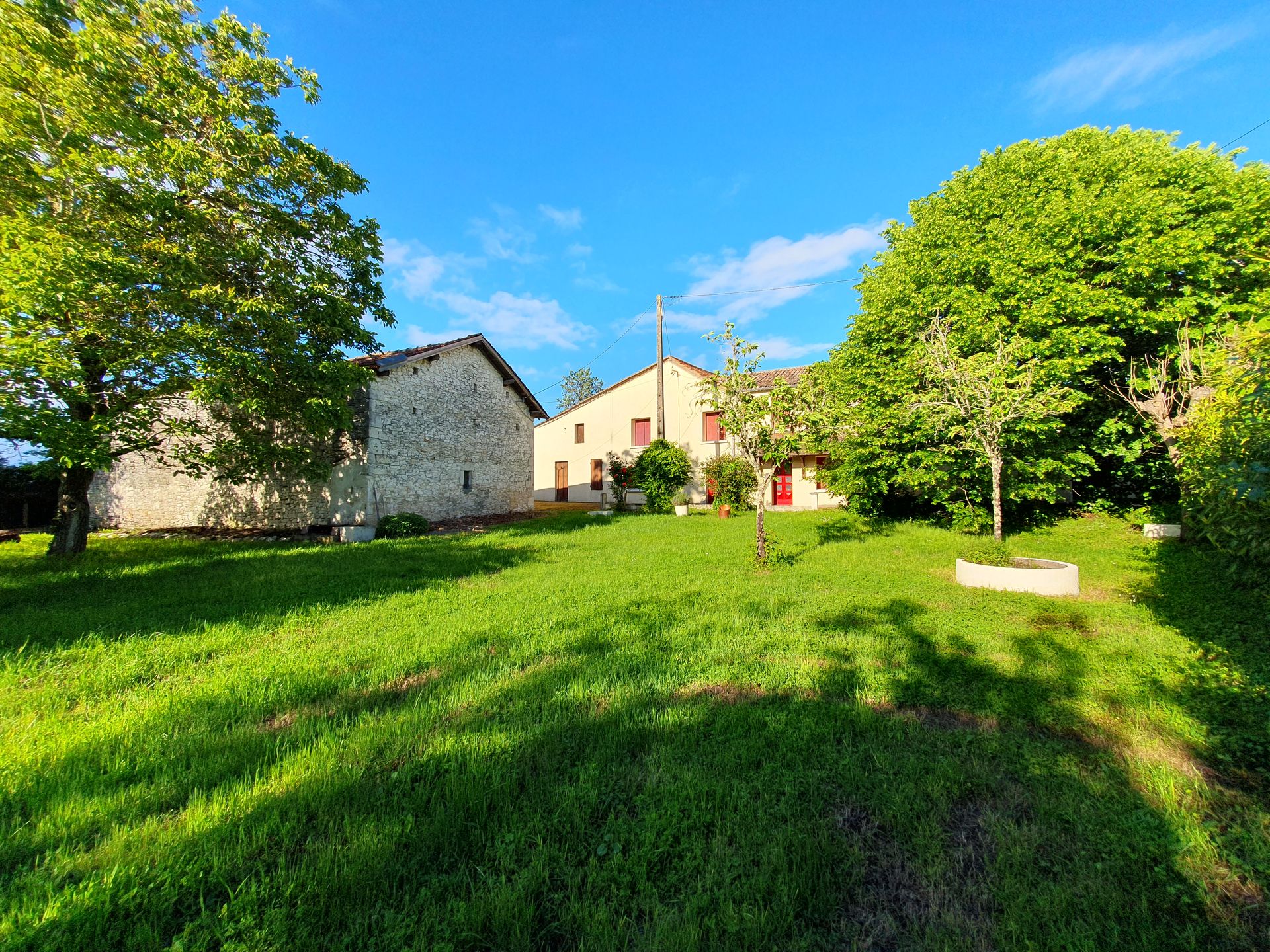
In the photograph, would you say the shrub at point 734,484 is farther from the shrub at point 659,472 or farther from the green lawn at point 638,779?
the green lawn at point 638,779

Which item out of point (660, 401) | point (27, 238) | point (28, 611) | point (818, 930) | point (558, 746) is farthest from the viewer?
point (660, 401)

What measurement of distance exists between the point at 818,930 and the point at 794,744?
123cm

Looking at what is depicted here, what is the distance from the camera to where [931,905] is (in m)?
1.96

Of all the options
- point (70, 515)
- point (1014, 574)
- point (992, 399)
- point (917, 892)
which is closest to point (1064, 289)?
point (992, 399)

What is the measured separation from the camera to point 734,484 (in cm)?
2088

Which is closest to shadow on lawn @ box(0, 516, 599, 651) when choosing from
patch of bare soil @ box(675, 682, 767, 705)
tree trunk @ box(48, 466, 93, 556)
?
tree trunk @ box(48, 466, 93, 556)

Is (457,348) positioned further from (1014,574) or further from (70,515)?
(1014,574)

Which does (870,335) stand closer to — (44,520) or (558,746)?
(558,746)

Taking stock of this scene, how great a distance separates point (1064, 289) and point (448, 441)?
18.8 meters

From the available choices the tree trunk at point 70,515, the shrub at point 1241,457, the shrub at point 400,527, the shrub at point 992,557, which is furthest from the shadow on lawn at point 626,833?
the shrub at point 400,527

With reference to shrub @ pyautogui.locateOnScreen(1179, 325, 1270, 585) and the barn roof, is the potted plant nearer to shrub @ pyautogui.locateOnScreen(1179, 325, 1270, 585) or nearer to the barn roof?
shrub @ pyautogui.locateOnScreen(1179, 325, 1270, 585)

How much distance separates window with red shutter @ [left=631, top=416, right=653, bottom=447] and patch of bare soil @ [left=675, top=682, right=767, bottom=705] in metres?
21.6

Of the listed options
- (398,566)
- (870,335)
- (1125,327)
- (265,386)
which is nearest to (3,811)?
(398,566)

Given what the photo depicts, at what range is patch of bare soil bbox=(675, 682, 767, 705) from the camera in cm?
366
